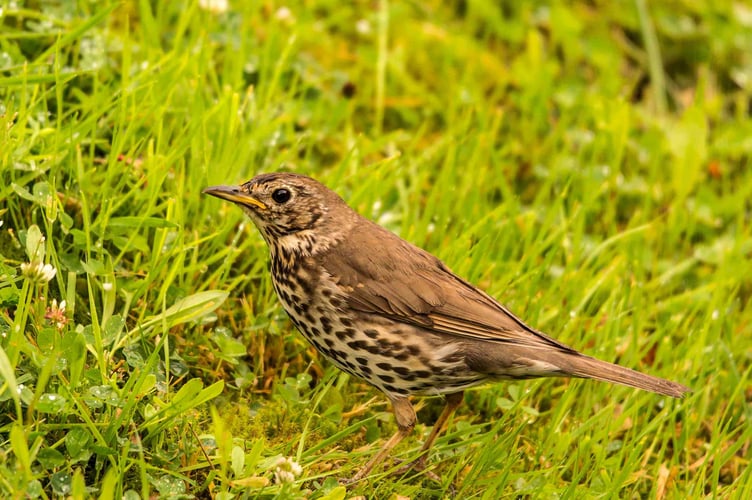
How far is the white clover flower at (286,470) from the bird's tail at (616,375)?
1.11 m

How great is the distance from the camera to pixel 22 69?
14.5 ft

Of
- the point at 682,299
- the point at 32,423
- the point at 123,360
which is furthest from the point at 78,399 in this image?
the point at 682,299

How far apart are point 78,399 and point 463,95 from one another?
11.2 ft

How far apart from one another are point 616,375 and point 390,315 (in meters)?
0.89

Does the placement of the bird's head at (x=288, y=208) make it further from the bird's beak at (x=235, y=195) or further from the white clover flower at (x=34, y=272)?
the white clover flower at (x=34, y=272)

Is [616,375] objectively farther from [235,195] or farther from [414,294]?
[235,195]

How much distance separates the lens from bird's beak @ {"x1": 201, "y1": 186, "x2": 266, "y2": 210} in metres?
4.11

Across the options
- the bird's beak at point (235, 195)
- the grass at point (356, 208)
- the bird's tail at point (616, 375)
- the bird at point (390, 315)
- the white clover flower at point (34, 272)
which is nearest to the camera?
the white clover flower at point (34, 272)

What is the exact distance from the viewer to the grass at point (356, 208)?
3.51m

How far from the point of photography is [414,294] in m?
4.08

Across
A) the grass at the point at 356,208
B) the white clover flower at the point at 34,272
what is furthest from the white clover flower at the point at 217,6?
the white clover flower at the point at 34,272

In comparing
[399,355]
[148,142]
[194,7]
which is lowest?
[399,355]

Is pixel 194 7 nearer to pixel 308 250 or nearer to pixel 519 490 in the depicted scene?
pixel 308 250

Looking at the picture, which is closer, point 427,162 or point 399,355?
point 399,355
